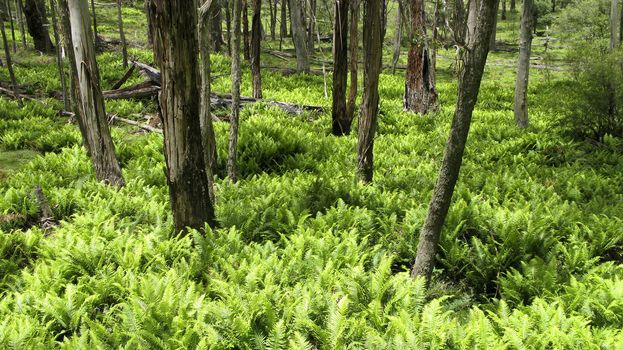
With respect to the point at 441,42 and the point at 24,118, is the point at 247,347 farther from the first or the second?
the point at 24,118

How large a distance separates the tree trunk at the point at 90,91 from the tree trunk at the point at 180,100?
9.59 feet

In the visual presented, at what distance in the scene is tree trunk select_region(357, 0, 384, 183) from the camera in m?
7.59

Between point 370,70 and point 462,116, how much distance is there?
360 cm

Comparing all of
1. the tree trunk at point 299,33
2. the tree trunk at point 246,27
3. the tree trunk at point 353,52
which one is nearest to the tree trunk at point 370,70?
the tree trunk at point 353,52

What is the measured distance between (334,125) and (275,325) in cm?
873

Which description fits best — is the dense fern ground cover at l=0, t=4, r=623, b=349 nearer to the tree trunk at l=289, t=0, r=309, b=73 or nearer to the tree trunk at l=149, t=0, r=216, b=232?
the tree trunk at l=149, t=0, r=216, b=232

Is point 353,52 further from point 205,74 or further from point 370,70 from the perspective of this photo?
point 205,74

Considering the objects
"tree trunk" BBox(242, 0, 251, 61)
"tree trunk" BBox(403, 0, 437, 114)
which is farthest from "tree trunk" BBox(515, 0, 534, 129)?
"tree trunk" BBox(242, 0, 251, 61)

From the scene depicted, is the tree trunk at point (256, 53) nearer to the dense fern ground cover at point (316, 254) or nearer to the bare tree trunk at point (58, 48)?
the dense fern ground cover at point (316, 254)

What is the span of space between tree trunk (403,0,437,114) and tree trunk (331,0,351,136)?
116 inches

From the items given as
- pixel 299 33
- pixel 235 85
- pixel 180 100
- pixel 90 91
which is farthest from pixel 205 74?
→ pixel 299 33

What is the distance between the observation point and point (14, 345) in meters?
3.99

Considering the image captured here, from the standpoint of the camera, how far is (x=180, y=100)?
5.22 meters

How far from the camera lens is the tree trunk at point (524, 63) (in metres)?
11.9
